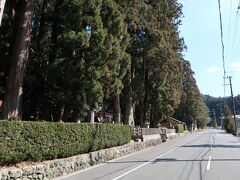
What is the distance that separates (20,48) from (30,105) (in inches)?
222

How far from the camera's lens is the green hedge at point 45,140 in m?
10.3

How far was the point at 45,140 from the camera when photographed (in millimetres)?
12398

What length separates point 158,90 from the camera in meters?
36.3

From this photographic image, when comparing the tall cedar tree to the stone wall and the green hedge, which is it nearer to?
the green hedge

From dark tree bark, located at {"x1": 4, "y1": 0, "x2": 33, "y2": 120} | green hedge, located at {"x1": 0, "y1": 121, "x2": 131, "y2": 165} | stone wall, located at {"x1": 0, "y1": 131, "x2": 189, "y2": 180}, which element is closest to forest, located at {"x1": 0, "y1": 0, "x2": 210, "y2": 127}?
dark tree bark, located at {"x1": 4, "y1": 0, "x2": 33, "y2": 120}

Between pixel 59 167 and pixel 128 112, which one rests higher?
pixel 128 112

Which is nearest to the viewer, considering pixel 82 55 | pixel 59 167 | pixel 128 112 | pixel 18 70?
pixel 59 167

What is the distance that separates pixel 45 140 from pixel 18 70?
201 inches

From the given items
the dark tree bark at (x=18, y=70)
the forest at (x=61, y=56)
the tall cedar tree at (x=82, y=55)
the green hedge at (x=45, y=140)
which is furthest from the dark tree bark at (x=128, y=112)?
the dark tree bark at (x=18, y=70)

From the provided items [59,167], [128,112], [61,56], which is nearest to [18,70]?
[61,56]

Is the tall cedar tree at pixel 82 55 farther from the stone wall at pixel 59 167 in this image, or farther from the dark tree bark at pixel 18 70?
the stone wall at pixel 59 167

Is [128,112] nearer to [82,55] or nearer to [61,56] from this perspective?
[82,55]

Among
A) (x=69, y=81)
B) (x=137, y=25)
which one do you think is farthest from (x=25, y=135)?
(x=137, y=25)

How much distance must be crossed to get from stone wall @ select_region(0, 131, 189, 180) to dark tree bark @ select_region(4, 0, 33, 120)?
12.4ft
